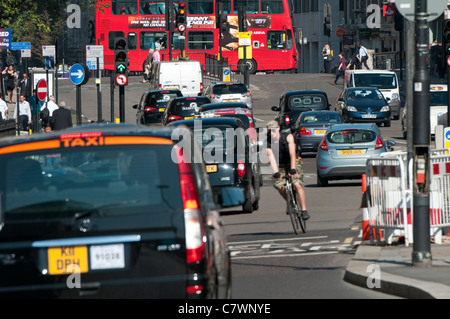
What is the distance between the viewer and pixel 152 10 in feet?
200

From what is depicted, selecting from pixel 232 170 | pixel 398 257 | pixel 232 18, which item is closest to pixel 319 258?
pixel 398 257

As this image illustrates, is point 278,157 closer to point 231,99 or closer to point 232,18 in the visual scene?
point 231,99

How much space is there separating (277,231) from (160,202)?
391 inches

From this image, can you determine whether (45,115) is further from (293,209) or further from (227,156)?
(293,209)

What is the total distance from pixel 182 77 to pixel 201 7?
53.6ft

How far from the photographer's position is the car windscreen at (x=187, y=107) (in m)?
36.3

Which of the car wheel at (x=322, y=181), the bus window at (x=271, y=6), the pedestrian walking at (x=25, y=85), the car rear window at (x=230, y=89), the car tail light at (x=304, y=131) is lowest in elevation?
the car wheel at (x=322, y=181)

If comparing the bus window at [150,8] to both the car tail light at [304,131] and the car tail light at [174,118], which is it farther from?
the car tail light at [304,131]

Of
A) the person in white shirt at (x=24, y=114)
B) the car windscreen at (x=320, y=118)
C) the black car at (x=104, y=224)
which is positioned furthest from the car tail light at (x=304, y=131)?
the black car at (x=104, y=224)

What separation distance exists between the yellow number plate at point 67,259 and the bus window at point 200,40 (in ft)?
182

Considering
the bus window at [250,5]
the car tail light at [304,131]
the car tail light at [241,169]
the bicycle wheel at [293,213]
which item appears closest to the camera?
the bicycle wheel at [293,213]

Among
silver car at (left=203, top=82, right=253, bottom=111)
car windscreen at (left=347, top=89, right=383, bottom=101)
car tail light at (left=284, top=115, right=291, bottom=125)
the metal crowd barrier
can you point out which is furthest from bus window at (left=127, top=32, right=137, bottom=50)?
the metal crowd barrier

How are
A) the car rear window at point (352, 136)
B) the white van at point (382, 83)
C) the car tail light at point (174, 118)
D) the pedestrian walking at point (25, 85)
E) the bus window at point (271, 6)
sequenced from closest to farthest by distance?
the car rear window at point (352, 136)
the car tail light at point (174, 118)
the pedestrian walking at point (25, 85)
the white van at point (382, 83)
the bus window at point (271, 6)
